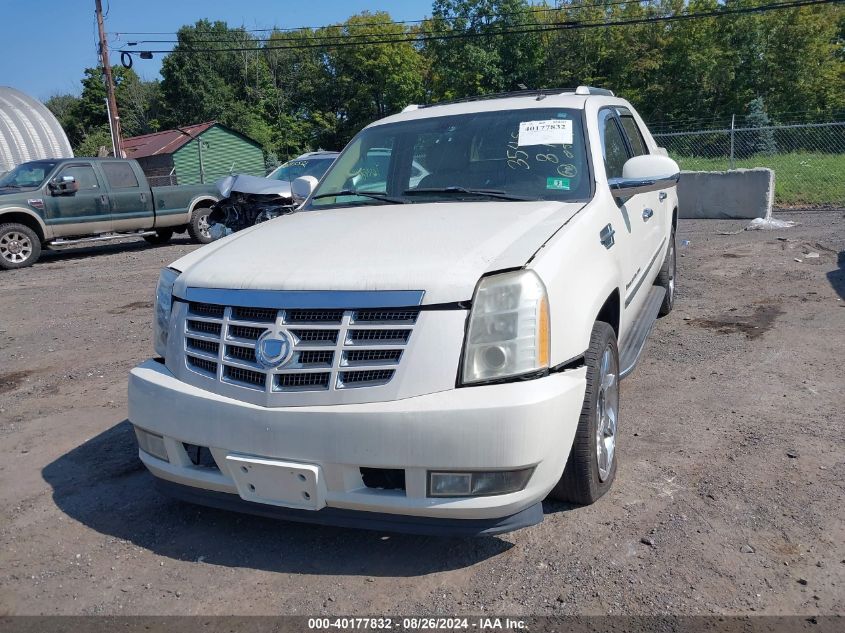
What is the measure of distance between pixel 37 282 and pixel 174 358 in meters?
9.54

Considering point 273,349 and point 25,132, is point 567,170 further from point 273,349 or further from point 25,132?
point 25,132

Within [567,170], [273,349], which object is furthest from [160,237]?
[273,349]

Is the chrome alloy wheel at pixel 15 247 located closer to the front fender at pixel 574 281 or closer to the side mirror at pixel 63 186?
the side mirror at pixel 63 186

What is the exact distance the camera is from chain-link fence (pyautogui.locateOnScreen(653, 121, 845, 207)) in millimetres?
15797

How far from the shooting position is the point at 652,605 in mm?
2594

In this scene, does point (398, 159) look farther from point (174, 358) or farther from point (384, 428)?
point (384, 428)

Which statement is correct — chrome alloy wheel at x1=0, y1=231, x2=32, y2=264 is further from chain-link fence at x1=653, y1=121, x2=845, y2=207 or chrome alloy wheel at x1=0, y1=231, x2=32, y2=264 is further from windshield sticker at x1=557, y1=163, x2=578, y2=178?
chain-link fence at x1=653, y1=121, x2=845, y2=207

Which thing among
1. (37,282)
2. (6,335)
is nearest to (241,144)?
(37,282)

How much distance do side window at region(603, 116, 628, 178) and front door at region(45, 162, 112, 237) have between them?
454 inches

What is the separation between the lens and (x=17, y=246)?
12.7 meters

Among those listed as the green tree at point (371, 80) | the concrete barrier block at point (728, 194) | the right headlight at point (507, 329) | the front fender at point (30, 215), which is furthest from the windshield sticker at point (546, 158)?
the green tree at point (371, 80)

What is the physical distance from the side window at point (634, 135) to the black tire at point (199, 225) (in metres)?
11.2

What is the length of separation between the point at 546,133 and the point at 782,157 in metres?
17.7

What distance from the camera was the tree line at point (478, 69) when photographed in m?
42.3
